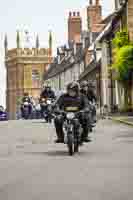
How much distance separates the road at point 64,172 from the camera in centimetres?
881

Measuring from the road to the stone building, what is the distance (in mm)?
126534

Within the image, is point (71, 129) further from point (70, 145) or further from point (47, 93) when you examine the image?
point (47, 93)

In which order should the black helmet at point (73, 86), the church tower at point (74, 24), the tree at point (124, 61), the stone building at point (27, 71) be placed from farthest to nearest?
the stone building at point (27, 71) → the church tower at point (74, 24) → the tree at point (124, 61) → the black helmet at point (73, 86)

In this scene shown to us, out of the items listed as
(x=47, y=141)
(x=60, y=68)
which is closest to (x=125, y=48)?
(x=47, y=141)

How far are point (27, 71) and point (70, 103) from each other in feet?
435

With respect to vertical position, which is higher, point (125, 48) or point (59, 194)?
point (125, 48)

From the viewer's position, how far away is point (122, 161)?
13188mm

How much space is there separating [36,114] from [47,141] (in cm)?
2995

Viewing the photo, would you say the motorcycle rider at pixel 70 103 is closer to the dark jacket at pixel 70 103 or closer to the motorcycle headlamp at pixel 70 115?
the dark jacket at pixel 70 103

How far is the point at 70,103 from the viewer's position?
1499 cm

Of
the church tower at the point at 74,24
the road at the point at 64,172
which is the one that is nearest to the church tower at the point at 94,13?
the church tower at the point at 74,24

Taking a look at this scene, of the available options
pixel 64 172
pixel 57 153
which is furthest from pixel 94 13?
pixel 64 172

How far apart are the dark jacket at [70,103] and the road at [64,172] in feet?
3.48

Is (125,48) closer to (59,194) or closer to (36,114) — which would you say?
(36,114)
